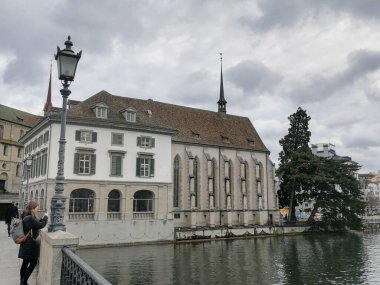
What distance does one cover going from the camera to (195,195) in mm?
52656

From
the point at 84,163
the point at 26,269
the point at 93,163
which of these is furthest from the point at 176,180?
the point at 26,269

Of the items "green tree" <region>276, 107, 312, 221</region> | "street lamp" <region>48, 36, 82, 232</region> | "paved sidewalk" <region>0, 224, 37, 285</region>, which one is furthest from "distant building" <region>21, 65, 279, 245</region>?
"street lamp" <region>48, 36, 82, 232</region>

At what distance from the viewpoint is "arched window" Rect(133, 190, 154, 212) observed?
139 feet

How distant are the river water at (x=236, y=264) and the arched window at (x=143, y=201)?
4.78 meters

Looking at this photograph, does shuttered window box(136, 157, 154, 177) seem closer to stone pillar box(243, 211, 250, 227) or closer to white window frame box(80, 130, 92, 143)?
white window frame box(80, 130, 92, 143)

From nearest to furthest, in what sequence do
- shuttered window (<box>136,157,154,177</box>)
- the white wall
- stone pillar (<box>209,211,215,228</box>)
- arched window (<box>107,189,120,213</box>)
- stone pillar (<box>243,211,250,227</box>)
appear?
the white wall, arched window (<box>107,189,120,213</box>), shuttered window (<box>136,157,154,177</box>), stone pillar (<box>209,211,215,228</box>), stone pillar (<box>243,211,250,227</box>)

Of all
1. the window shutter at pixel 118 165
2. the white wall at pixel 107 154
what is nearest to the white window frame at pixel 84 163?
the white wall at pixel 107 154

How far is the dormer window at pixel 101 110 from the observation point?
41.4 meters

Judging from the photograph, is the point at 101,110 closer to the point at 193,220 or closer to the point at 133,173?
the point at 133,173

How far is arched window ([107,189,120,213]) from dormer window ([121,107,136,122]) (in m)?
8.29

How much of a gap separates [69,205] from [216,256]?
16287 mm

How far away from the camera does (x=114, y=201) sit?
4131cm

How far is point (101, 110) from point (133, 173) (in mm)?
7876

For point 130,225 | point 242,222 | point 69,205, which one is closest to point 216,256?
point 130,225
